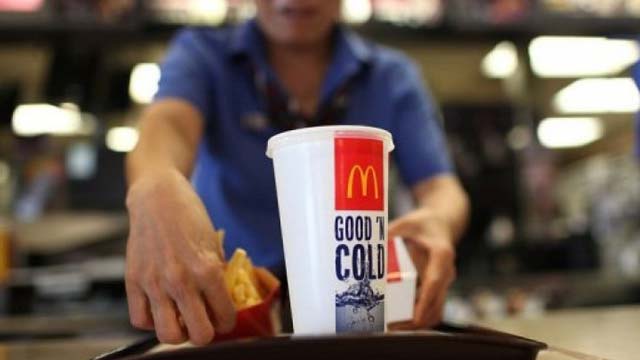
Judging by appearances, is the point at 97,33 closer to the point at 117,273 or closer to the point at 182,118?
the point at 117,273

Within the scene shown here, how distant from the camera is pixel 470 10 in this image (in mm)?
3020

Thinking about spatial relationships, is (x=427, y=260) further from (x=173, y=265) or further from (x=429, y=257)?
(x=173, y=265)

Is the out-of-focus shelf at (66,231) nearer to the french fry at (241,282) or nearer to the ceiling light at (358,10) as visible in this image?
the ceiling light at (358,10)

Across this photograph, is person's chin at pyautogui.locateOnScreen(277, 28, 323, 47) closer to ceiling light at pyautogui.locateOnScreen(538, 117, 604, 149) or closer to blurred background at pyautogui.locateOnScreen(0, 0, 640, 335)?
blurred background at pyautogui.locateOnScreen(0, 0, 640, 335)

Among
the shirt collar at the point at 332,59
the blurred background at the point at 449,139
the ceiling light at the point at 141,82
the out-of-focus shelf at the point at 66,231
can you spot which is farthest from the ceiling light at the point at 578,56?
the shirt collar at the point at 332,59

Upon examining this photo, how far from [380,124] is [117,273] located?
1661mm

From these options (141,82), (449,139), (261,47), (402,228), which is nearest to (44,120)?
(141,82)

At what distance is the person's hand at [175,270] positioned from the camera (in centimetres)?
64

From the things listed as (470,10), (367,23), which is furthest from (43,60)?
(470,10)

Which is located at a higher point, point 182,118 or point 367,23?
point 367,23

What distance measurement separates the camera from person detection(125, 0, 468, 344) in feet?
3.24

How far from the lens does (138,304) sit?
67 cm

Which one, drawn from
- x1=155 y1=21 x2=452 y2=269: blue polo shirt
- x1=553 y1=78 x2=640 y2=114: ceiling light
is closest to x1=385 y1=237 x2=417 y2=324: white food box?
x1=155 y1=21 x2=452 y2=269: blue polo shirt

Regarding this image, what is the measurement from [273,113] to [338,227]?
66cm
